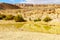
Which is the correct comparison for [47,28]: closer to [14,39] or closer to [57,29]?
[57,29]

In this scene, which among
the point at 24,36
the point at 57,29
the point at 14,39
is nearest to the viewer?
the point at 14,39

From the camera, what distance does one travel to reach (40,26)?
86.8 feet

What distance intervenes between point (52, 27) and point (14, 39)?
7.17m

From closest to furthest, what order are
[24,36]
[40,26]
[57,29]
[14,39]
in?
[14,39]
[24,36]
[57,29]
[40,26]

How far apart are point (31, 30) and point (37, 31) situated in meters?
0.88

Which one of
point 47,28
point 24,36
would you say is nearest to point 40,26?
point 47,28

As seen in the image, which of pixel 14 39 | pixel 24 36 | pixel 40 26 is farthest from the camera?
pixel 40 26

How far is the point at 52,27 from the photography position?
83.4 feet

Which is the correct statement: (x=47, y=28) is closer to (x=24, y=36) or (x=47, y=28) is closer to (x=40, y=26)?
(x=40, y=26)

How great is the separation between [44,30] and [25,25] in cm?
319

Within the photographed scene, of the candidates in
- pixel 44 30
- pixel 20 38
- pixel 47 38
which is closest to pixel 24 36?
pixel 20 38

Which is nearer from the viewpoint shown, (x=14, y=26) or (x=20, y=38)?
(x=20, y=38)

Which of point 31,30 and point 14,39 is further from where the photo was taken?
point 31,30

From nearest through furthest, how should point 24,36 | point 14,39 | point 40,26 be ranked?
point 14,39, point 24,36, point 40,26
